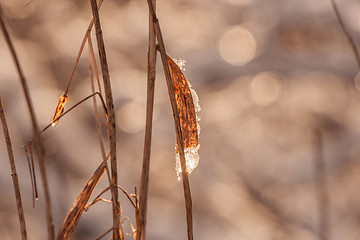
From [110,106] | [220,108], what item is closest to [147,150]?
[110,106]

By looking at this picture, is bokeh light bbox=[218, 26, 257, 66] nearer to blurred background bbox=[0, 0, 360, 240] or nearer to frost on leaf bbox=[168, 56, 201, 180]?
blurred background bbox=[0, 0, 360, 240]

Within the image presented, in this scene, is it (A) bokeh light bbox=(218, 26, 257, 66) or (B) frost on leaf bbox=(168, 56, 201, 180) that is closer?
(B) frost on leaf bbox=(168, 56, 201, 180)

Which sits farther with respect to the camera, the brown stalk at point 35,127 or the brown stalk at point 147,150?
the brown stalk at point 147,150

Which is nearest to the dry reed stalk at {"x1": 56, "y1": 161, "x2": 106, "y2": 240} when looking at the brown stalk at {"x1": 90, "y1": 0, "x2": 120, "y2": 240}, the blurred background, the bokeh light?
the brown stalk at {"x1": 90, "y1": 0, "x2": 120, "y2": 240}

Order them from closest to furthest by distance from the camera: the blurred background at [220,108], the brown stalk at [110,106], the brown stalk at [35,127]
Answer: the brown stalk at [35,127]
the brown stalk at [110,106]
the blurred background at [220,108]

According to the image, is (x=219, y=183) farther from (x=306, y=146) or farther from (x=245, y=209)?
(x=306, y=146)

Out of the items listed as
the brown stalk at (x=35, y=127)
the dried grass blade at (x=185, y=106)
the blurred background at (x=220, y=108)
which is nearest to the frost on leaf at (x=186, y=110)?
the dried grass blade at (x=185, y=106)

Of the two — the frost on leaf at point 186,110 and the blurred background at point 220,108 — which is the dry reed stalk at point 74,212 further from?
the blurred background at point 220,108

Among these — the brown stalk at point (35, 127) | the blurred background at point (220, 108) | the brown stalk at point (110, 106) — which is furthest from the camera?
the blurred background at point (220, 108)

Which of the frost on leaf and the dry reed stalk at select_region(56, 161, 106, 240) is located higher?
the frost on leaf
